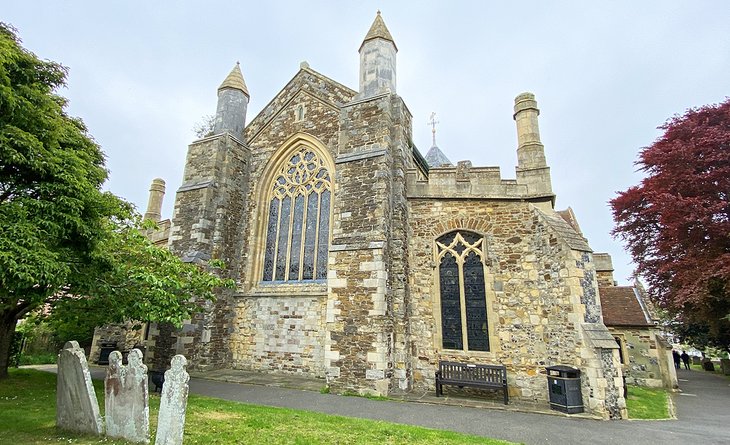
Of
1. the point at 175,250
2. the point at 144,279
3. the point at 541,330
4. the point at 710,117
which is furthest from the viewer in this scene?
the point at 710,117

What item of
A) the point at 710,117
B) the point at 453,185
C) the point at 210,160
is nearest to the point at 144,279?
the point at 210,160

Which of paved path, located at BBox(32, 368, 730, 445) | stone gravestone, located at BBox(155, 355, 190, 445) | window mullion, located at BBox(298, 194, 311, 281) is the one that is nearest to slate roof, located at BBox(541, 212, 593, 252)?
paved path, located at BBox(32, 368, 730, 445)

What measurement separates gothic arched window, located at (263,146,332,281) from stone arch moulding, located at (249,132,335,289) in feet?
0.40

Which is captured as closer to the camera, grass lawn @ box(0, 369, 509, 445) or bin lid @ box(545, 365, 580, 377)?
grass lawn @ box(0, 369, 509, 445)

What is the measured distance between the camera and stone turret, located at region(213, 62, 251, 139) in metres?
14.6

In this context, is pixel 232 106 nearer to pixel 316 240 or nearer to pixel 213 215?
pixel 213 215

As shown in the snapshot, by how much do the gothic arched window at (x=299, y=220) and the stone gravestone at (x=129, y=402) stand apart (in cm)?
722

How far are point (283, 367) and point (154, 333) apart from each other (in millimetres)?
4408

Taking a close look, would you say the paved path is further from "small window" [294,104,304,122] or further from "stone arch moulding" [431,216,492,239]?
"small window" [294,104,304,122]

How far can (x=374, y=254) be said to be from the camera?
9.92 meters

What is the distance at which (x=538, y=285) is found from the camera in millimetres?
9836

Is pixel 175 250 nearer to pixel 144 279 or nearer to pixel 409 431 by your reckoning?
pixel 144 279

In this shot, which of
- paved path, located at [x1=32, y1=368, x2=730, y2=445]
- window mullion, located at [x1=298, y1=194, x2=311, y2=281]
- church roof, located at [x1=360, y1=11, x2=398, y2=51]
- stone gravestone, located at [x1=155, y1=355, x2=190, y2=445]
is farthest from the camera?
church roof, located at [x1=360, y1=11, x2=398, y2=51]

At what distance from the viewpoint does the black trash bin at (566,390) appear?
8.09 meters
